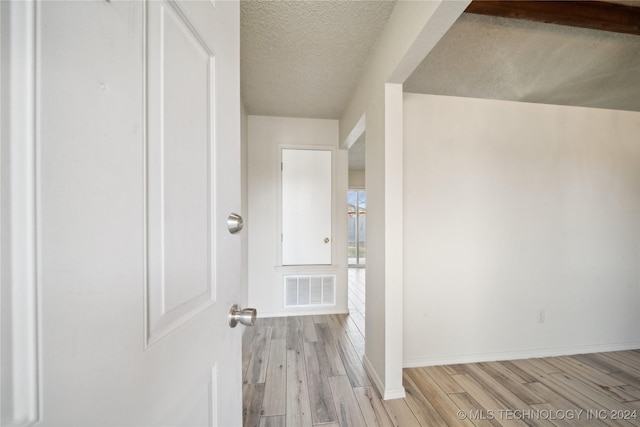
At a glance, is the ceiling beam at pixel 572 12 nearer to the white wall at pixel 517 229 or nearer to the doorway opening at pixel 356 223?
the white wall at pixel 517 229

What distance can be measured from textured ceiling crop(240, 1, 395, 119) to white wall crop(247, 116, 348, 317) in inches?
16.9

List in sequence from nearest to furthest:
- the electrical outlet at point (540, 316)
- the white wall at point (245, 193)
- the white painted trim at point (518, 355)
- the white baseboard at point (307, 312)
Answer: the white painted trim at point (518, 355) → the electrical outlet at point (540, 316) → the white wall at point (245, 193) → the white baseboard at point (307, 312)

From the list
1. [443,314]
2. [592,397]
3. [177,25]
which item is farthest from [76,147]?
[592,397]

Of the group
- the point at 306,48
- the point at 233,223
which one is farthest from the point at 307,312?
the point at 306,48

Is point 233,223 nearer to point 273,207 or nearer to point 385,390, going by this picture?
point 385,390

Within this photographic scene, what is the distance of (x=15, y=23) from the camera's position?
0.21 m

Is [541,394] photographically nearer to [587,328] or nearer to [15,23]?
[587,328]

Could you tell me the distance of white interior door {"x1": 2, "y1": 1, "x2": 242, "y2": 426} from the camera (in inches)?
9.1

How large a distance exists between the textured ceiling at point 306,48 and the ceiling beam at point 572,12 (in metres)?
0.61

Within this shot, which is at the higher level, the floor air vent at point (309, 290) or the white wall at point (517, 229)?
the white wall at point (517, 229)

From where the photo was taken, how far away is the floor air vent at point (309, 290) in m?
3.11

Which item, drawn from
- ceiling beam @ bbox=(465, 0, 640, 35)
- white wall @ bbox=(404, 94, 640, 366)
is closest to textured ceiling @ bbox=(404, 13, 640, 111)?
ceiling beam @ bbox=(465, 0, 640, 35)

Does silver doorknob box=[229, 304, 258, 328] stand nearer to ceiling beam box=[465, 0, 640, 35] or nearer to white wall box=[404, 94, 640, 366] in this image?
white wall box=[404, 94, 640, 366]

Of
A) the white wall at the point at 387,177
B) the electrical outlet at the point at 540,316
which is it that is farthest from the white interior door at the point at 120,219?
the electrical outlet at the point at 540,316
